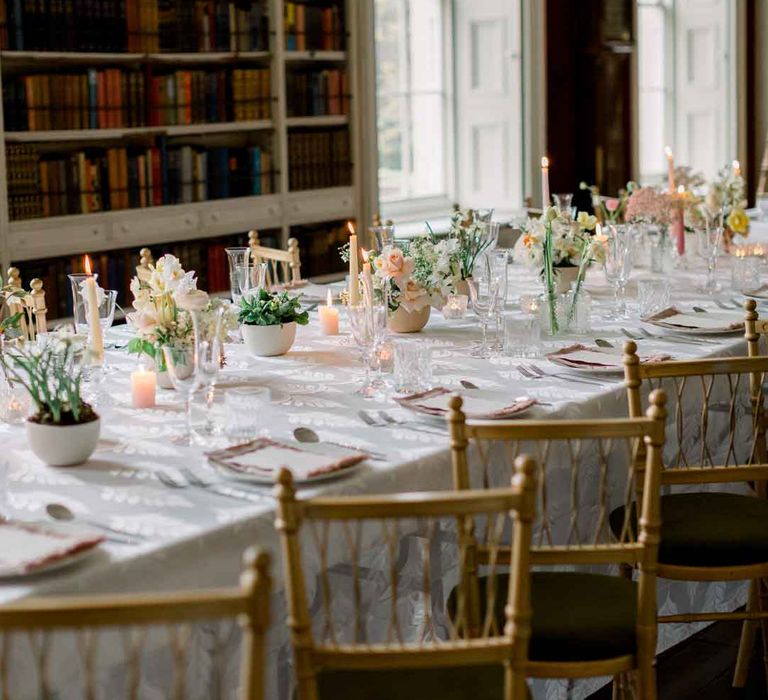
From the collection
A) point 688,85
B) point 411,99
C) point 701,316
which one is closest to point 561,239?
point 701,316

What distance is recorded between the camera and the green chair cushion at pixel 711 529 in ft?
8.29

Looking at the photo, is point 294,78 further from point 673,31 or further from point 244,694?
point 244,694

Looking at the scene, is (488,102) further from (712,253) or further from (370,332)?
(370,332)

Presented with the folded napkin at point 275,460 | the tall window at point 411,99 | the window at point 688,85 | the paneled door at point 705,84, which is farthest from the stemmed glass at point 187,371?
the paneled door at point 705,84

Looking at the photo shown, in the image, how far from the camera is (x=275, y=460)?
2.23 meters

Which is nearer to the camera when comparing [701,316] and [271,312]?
[271,312]

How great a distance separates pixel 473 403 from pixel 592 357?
1.66 feet

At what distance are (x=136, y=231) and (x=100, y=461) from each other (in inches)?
128

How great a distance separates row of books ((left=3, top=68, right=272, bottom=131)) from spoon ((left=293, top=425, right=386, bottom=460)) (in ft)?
9.73

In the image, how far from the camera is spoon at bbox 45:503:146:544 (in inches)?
74.4

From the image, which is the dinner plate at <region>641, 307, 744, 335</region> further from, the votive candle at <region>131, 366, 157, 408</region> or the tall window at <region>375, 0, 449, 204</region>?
the tall window at <region>375, 0, 449, 204</region>

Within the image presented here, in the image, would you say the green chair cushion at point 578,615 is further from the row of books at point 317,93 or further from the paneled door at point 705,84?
the paneled door at point 705,84

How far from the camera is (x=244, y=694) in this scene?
1487 mm

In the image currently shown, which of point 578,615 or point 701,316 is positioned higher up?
point 701,316
